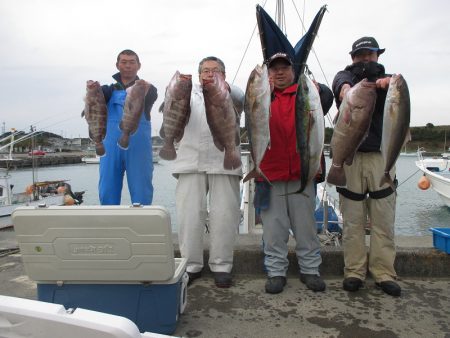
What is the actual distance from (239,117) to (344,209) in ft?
4.49

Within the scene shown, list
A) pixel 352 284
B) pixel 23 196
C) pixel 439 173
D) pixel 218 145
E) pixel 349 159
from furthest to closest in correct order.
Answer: pixel 439 173 < pixel 23 196 < pixel 352 284 < pixel 218 145 < pixel 349 159

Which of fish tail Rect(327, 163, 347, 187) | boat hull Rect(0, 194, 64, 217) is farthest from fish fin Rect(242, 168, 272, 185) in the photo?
boat hull Rect(0, 194, 64, 217)

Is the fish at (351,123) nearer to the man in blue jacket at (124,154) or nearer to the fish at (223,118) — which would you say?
the fish at (223,118)

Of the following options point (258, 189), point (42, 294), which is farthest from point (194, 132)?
point (42, 294)

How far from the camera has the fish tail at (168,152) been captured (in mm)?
3775

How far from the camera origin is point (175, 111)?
144 inches

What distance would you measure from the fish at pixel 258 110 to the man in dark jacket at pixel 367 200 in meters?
0.85

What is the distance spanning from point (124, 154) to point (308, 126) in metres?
1.96

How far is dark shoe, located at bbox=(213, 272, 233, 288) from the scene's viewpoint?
3977mm

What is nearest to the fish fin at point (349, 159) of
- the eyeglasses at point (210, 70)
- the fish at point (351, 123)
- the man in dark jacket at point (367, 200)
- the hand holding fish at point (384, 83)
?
the fish at point (351, 123)

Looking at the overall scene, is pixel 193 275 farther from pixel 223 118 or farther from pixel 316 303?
pixel 223 118

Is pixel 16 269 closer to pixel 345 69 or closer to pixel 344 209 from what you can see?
pixel 344 209

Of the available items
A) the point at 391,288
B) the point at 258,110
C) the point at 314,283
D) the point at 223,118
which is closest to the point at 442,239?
the point at 391,288

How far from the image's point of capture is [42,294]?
9.97 ft
